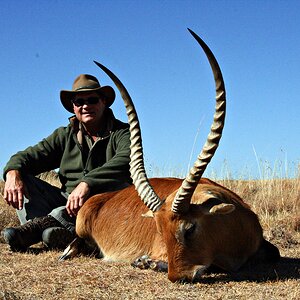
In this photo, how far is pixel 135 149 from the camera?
5273 mm

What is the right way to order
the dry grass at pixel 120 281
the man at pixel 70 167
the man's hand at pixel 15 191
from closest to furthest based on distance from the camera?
the dry grass at pixel 120 281, the man at pixel 70 167, the man's hand at pixel 15 191

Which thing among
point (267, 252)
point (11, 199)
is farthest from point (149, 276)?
point (11, 199)

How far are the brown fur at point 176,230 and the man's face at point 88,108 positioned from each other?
36.3 inches

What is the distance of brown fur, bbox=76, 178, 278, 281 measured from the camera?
455 centimetres

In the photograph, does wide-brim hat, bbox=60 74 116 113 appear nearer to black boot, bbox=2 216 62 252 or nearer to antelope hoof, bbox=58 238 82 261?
black boot, bbox=2 216 62 252

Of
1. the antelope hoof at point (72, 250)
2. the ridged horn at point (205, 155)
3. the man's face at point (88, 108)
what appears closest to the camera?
the ridged horn at point (205, 155)

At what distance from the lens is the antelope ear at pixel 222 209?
455 cm

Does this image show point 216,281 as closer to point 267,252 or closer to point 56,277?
point 267,252

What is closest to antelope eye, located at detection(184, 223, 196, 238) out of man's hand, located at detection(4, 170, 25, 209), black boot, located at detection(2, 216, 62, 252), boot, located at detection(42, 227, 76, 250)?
boot, located at detection(42, 227, 76, 250)

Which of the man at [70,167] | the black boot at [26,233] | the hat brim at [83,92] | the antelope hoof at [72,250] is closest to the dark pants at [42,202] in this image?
the man at [70,167]

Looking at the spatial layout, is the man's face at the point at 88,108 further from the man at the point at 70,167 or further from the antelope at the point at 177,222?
the antelope at the point at 177,222

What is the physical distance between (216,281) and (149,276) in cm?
59

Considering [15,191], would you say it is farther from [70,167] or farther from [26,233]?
[70,167]

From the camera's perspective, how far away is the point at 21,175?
6742mm
